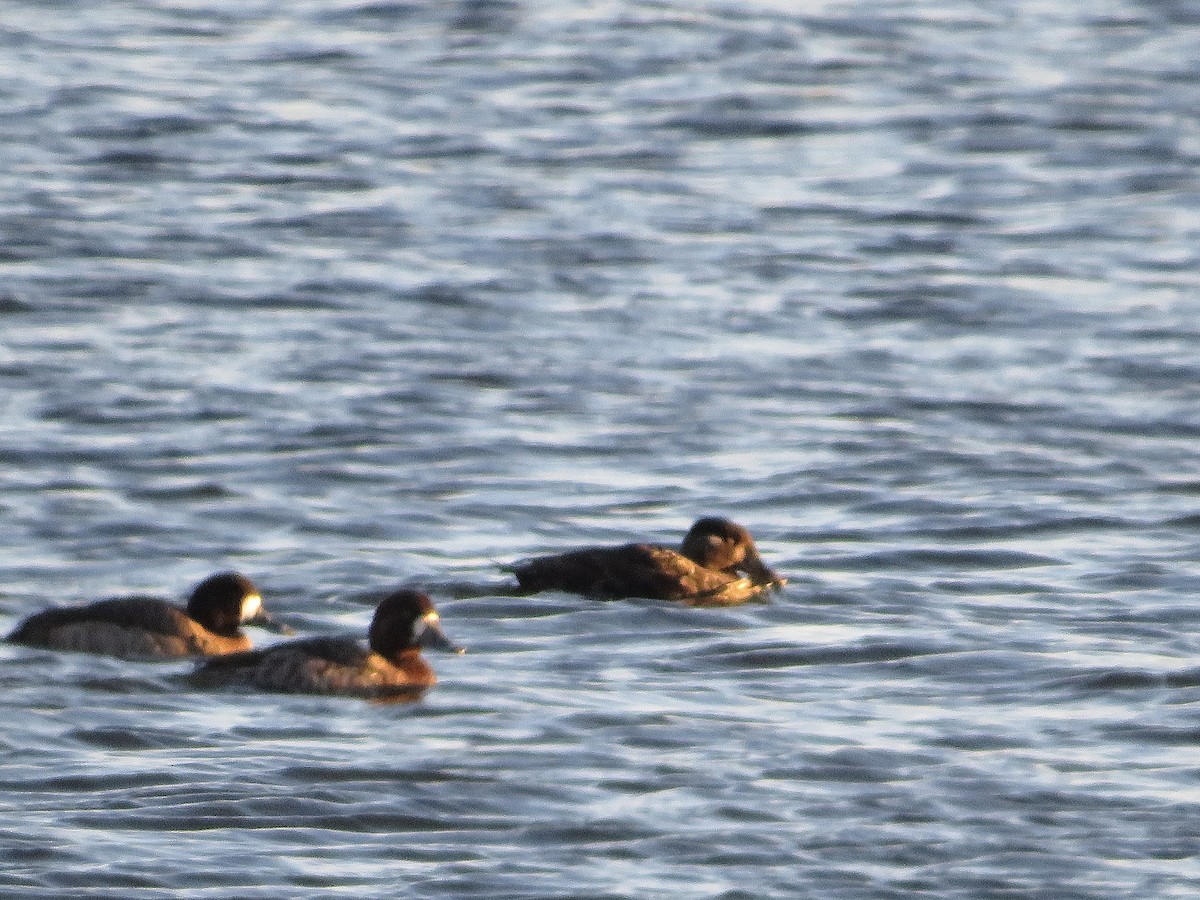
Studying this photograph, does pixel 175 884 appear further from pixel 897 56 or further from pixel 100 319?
pixel 897 56

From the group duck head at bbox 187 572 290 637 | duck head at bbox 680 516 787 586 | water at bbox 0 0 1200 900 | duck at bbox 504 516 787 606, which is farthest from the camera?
duck head at bbox 680 516 787 586

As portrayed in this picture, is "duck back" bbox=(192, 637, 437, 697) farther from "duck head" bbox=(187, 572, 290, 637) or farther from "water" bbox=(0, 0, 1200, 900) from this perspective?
"duck head" bbox=(187, 572, 290, 637)

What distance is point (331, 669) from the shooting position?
11.8 m

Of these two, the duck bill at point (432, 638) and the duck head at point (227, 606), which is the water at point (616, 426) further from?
the duck head at point (227, 606)

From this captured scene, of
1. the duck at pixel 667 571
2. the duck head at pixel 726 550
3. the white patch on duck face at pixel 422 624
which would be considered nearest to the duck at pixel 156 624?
the white patch on duck face at pixel 422 624

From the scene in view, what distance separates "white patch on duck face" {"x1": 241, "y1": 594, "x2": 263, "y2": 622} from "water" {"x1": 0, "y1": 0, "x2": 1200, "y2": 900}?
613 millimetres

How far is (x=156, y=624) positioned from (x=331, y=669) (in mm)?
1009

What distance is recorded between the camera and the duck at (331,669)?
11.8 m

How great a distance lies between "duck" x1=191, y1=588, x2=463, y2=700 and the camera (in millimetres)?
11781

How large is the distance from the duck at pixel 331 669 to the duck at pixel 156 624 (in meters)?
0.31

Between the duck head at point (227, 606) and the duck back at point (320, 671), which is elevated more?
the duck head at point (227, 606)

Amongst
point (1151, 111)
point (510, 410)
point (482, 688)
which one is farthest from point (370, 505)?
point (1151, 111)

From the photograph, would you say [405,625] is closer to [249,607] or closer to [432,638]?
[432,638]

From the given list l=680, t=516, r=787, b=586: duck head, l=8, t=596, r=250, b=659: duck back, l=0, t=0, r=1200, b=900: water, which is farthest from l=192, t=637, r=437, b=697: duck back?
l=680, t=516, r=787, b=586: duck head
